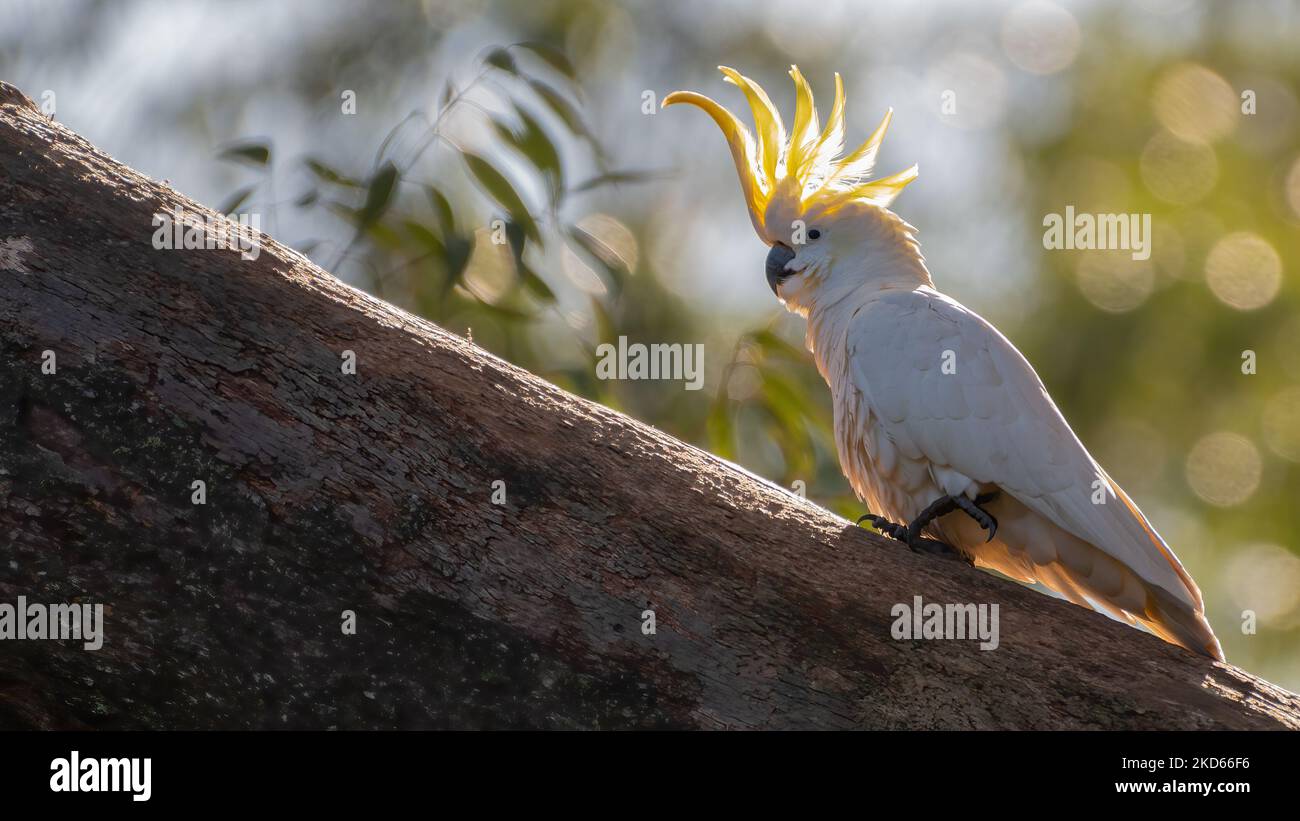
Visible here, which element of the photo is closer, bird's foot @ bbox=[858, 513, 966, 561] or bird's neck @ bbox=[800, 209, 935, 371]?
bird's foot @ bbox=[858, 513, 966, 561]

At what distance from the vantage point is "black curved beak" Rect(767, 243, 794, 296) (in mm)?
2791

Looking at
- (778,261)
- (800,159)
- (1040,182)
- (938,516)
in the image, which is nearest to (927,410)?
(938,516)

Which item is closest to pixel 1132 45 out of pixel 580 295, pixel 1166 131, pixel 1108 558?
pixel 1166 131

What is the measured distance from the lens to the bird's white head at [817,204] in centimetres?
271

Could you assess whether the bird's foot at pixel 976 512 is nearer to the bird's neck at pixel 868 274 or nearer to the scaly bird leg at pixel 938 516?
the scaly bird leg at pixel 938 516

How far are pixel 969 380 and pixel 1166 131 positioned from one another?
165 inches

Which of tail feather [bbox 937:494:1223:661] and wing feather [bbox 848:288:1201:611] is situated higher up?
wing feather [bbox 848:288:1201:611]

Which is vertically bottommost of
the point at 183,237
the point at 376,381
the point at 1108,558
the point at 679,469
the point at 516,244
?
the point at 1108,558

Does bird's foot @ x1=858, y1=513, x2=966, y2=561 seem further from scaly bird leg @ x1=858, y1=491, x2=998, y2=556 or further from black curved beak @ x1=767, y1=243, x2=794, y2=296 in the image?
black curved beak @ x1=767, y1=243, x2=794, y2=296

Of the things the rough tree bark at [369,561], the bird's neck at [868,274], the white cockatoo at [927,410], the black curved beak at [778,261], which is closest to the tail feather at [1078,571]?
the white cockatoo at [927,410]

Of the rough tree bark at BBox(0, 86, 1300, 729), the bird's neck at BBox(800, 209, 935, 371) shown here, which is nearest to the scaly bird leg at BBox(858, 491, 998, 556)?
the rough tree bark at BBox(0, 86, 1300, 729)

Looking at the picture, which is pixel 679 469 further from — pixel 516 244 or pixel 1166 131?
pixel 1166 131

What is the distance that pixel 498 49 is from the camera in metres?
3.17

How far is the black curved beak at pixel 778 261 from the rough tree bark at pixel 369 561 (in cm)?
97
